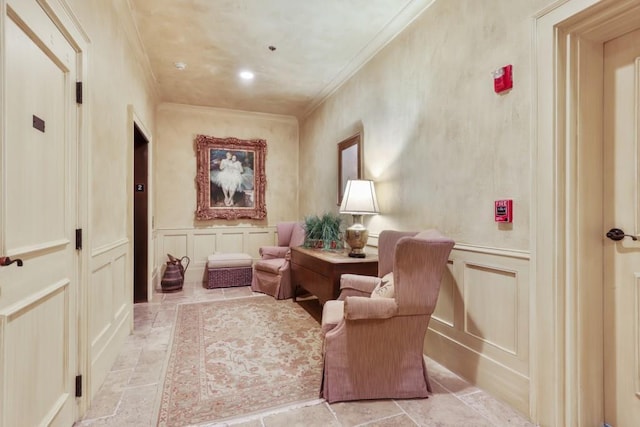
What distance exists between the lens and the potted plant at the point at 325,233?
3.65 meters

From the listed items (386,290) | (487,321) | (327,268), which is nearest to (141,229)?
(327,268)

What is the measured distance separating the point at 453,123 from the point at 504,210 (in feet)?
2.47

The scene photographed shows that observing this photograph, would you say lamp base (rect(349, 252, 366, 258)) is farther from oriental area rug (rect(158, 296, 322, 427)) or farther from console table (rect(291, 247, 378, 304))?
oriental area rug (rect(158, 296, 322, 427))

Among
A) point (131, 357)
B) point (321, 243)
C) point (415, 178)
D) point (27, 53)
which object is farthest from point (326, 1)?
point (131, 357)

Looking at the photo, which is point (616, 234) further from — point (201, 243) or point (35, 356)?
point (201, 243)

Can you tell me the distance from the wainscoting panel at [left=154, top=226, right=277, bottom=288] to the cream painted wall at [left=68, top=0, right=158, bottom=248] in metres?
2.22

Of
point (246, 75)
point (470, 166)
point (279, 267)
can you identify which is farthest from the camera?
point (279, 267)

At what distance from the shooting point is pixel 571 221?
1.60 metres

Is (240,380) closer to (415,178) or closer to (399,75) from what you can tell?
(415,178)

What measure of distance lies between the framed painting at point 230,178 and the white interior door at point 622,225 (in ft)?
15.2

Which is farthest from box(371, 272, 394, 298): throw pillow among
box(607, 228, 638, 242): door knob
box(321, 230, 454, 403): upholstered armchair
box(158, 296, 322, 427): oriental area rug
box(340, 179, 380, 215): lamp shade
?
box(607, 228, 638, 242): door knob

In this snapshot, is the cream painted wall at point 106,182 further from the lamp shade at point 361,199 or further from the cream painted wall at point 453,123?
the cream painted wall at point 453,123

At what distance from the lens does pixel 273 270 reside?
421 cm

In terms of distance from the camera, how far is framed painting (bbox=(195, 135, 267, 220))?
518 cm
